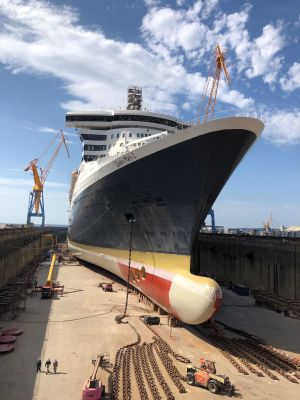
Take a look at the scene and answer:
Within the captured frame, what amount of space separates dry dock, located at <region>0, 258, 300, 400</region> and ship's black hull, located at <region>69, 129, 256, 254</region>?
13.7ft

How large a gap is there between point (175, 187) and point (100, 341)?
7.71 meters

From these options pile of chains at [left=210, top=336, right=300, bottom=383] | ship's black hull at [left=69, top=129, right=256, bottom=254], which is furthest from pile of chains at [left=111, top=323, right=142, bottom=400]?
ship's black hull at [left=69, top=129, right=256, bottom=254]

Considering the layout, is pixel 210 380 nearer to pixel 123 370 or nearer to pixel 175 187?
pixel 123 370

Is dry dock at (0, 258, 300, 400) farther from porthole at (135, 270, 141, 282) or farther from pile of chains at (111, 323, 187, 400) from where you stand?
porthole at (135, 270, 141, 282)

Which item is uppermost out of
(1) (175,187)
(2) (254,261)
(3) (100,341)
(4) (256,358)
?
(1) (175,187)

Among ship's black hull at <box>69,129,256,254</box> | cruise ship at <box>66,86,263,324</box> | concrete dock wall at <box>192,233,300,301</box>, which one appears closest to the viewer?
cruise ship at <box>66,86,263,324</box>

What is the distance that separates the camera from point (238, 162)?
1753cm

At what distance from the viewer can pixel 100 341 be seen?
51.8 feet

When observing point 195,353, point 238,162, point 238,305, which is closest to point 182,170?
point 238,162

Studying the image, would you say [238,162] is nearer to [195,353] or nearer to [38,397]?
[195,353]

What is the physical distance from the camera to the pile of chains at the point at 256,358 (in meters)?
13.5

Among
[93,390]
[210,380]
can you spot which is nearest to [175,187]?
[210,380]

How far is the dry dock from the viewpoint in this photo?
1162 centimetres

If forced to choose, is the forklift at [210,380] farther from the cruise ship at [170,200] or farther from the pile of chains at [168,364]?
the cruise ship at [170,200]
